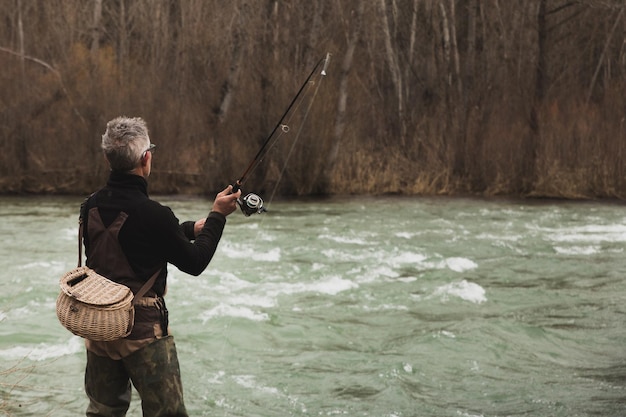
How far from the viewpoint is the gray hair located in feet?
12.0

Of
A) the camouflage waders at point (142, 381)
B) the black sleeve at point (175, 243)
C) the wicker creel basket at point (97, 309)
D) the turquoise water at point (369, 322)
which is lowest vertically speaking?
the turquoise water at point (369, 322)

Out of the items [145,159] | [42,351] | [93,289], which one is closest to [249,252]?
[42,351]

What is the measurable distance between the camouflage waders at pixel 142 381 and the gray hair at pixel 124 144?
71 cm

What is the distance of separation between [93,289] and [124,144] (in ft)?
1.87

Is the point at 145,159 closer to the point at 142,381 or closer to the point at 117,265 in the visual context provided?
the point at 117,265

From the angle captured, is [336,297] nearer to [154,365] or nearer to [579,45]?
[154,365]

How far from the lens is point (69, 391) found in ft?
21.1

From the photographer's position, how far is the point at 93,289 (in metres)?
3.59

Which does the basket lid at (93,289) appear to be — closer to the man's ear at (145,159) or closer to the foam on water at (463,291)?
the man's ear at (145,159)

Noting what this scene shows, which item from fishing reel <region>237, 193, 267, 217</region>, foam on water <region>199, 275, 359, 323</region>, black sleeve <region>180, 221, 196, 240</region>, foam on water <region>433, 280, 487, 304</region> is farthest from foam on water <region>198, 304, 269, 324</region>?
black sleeve <region>180, 221, 196, 240</region>

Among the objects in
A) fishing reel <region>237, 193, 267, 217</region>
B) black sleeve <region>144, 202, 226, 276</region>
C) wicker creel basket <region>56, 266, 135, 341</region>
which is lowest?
wicker creel basket <region>56, 266, 135, 341</region>

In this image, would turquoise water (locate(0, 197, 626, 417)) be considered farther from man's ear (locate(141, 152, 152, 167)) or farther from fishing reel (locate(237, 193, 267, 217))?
man's ear (locate(141, 152, 152, 167))

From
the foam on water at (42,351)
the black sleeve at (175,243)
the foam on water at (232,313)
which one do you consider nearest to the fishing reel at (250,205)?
the black sleeve at (175,243)

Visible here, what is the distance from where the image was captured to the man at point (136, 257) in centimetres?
366
